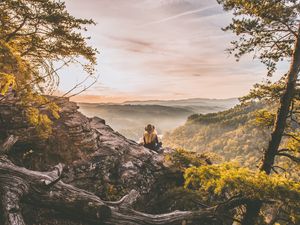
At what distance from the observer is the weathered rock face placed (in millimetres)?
9883

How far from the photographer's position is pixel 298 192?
553cm

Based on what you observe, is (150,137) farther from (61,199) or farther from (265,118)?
(61,199)

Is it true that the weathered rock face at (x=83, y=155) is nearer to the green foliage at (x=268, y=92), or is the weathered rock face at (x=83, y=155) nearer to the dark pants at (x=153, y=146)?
the dark pants at (x=153, y=146)

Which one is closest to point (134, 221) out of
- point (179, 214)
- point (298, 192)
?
point (179, 214)

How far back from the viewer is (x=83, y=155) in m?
11.1

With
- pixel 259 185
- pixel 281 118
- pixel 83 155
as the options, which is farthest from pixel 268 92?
pixel 83 155

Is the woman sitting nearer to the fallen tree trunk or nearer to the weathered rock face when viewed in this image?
the weathered rock face

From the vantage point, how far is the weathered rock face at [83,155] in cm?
988

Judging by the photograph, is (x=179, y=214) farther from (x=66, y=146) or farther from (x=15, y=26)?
(x=15, y=26)

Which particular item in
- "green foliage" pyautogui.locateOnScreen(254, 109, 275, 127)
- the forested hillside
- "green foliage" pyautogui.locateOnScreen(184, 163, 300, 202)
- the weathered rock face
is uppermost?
"green foliage" pyautogui.locateOnScreen(254, 109, 275, 127)

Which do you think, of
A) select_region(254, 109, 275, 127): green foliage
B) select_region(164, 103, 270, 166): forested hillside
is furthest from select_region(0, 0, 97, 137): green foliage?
select_region(164, 103, 270, 166): forested hillside

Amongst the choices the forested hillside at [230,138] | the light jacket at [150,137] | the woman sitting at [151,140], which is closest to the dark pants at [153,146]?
the woman sitting at [151,140]

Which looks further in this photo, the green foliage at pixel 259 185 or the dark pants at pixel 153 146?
the dark pants at pixel 153 146

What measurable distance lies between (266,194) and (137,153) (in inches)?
303
